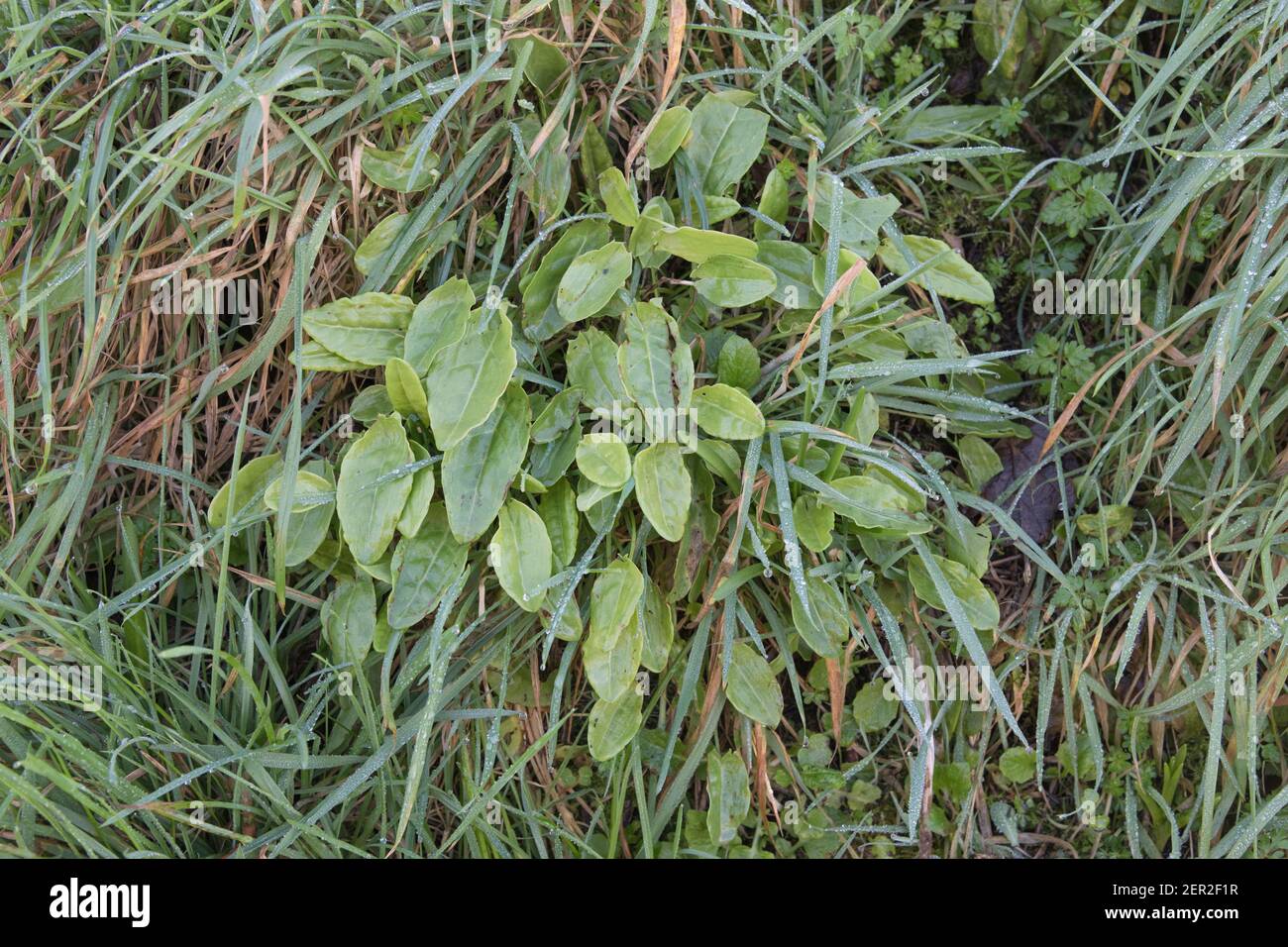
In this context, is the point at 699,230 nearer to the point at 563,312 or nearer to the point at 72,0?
the point at 563,312

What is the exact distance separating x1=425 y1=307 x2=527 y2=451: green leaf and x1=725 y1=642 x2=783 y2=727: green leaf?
612 mm

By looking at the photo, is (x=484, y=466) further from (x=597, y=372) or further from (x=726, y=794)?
(x=726, y=794)

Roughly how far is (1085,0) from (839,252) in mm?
784

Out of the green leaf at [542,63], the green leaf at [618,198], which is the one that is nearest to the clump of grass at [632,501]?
the green leaf at [542,63]

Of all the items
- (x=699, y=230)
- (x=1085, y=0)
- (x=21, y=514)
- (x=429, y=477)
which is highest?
(x=1085, y=0)

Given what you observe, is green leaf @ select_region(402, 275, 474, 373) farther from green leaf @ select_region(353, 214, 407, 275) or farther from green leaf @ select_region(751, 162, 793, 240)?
green leaf @ select_region(751, 162, 793, 240)

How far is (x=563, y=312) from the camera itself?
5.81 ft

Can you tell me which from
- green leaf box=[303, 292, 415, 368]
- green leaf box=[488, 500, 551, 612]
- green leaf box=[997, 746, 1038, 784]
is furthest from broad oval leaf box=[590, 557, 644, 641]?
green leaf box=[997, 746, 1038, 784]

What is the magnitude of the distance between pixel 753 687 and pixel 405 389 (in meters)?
0.87

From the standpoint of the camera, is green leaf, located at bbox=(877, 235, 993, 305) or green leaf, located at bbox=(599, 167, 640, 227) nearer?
green leaf, located at bbox=(599, 167, 640, 227)

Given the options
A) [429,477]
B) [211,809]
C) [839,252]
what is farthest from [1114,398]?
[211,809]

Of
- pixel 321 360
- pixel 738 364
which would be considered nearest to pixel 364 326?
pixel 321 360

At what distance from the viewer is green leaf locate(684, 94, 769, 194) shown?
1.89 meters

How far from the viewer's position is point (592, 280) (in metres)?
1.78
